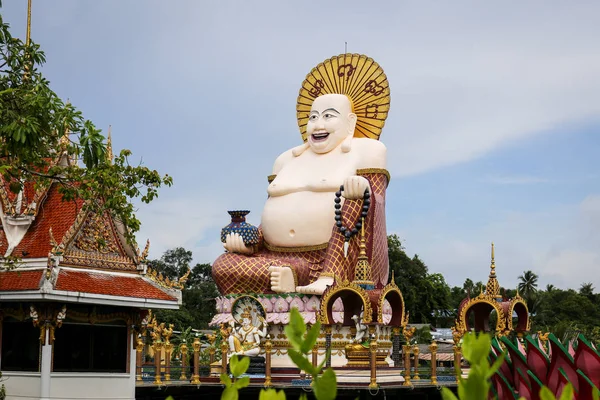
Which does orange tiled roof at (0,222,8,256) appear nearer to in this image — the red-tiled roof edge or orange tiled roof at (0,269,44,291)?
orange tiled roof at (0,269,44,291)

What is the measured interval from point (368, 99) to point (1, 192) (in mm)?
11216

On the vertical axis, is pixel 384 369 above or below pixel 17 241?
below

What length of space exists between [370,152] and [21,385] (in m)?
11.2

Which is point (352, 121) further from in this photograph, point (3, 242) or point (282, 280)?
point (3, 242)

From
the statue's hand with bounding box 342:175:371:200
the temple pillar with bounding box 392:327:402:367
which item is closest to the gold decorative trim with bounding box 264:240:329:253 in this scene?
the statue's hand with bounding box 342:175:371:200

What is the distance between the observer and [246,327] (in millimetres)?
20016

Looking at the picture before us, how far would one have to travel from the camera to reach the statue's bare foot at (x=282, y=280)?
20792mm

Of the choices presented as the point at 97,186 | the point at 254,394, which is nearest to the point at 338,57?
the point at 254,394

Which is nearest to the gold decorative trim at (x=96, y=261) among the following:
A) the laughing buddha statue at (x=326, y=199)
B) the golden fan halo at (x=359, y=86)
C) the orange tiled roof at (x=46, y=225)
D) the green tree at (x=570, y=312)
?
the orange tiled roof at (x=46, y=225)

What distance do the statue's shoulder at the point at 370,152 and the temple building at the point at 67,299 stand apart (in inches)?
317

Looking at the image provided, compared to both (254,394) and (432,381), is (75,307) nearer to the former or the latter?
(254,394)

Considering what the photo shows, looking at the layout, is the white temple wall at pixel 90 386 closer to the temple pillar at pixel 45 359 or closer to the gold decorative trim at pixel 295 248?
the temple pillar at pixel 45 359

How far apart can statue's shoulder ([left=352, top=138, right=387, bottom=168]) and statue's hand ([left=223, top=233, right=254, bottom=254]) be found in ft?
11.6

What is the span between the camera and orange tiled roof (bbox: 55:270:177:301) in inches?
545
